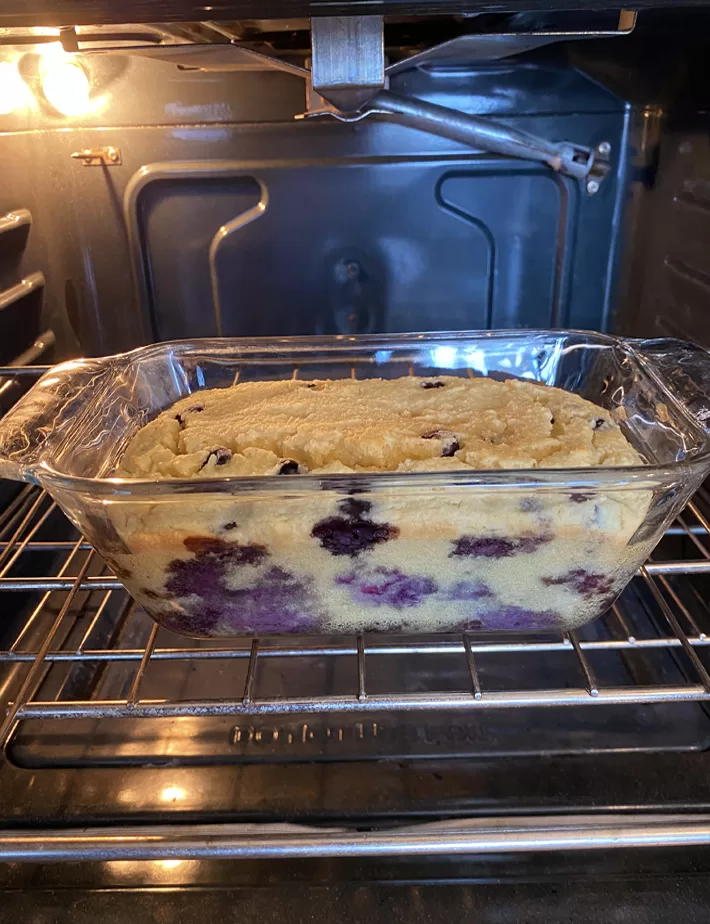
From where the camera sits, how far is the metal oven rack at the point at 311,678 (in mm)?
535

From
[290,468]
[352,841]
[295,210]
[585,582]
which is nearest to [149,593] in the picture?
[290,468]

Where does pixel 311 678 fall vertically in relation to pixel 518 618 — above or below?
below

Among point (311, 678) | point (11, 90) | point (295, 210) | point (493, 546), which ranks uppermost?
point (11, 90)

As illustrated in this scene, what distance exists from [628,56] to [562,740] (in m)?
0.78

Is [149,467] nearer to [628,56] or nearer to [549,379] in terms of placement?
[549,379]

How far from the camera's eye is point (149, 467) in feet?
2.56

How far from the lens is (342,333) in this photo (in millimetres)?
1081

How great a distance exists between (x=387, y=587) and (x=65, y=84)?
73 cm

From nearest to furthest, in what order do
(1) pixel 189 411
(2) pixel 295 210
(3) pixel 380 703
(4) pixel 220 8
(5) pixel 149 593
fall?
(4) pixel 220 8 → (3) pixel 380 703 → (5) pixel 149 593 → (1) pixel 189 411 → (2) pixel 295 210

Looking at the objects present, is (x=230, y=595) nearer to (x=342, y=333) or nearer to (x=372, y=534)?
(x=372, y=534)

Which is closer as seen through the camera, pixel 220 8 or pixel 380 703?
pixel 220 8

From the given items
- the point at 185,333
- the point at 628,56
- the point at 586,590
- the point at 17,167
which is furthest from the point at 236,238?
the point at 586,590

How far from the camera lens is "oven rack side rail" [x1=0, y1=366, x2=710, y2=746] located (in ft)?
2.01

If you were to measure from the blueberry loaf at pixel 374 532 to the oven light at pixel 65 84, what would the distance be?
0.44 meters
